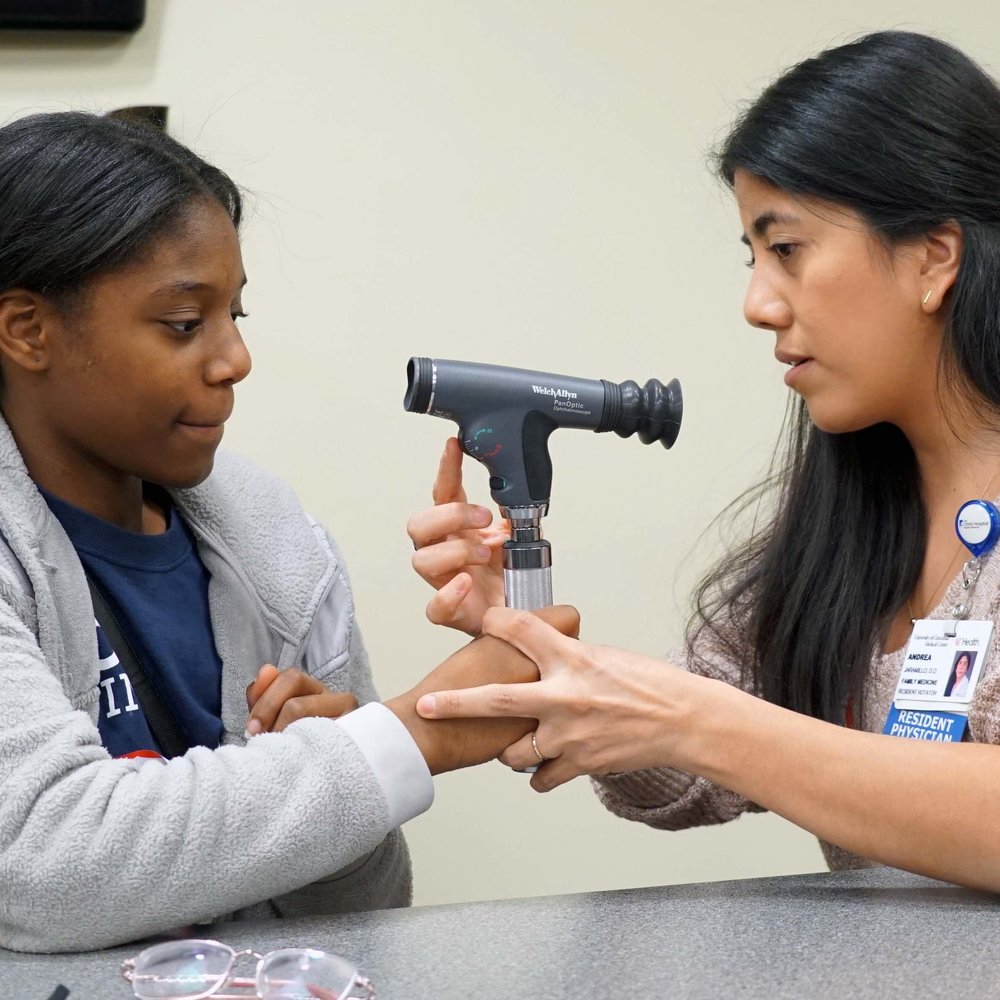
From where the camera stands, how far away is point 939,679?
4.07ft

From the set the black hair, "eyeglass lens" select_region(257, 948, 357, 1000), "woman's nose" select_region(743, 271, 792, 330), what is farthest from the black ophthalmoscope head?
"eyeglass lens" select_region(257, 948, 357, 1000)

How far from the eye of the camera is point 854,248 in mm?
1289

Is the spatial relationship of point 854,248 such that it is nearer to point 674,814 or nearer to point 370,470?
point 674,814

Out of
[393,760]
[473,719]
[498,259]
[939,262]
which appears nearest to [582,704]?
[473,719]

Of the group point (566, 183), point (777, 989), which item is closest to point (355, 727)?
point (777, 989)

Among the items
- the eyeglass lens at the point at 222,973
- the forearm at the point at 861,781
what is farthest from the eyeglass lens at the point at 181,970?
the forearm at the point at 861,781

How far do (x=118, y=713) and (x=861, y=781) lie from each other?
681mm

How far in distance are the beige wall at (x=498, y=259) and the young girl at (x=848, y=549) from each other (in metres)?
0.71

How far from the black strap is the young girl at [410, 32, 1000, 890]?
0.29m

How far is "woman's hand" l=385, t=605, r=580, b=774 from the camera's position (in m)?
1.12

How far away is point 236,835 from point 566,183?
1.47m

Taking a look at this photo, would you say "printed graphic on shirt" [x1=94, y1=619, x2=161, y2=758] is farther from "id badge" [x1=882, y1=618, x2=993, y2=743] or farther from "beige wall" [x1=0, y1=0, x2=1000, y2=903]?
"beige wall" [x1=0, y1=0, x2=1000, y2=903]

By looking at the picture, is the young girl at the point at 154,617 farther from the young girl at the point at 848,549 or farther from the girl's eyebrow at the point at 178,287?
the young girl at the point at 848,549

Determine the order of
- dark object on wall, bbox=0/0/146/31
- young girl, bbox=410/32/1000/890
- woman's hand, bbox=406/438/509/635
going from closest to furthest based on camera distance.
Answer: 1. young girl, bbox=410/32/1000/890
2. woman's hand, bbox=406/438/509/635
3. dark object on wall, bbox=0/0/146/31
